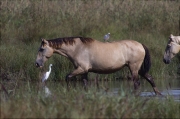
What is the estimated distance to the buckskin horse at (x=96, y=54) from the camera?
1326 cm

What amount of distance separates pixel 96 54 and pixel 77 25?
302 inches

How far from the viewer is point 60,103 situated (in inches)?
340

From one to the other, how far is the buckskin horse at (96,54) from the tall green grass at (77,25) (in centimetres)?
278

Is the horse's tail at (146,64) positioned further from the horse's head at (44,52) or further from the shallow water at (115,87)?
the horse's head at (44,52)

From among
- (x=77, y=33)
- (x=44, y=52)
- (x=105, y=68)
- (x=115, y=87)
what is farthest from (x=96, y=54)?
(x=77, y=33)

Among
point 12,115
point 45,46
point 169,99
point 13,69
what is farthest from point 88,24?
point 12,115

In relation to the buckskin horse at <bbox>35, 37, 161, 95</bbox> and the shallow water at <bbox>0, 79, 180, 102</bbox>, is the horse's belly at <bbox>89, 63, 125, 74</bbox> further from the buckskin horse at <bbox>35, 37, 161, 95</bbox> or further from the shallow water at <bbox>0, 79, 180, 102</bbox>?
the shallow water at <bbox>0, 79, 180, 102</bbox>

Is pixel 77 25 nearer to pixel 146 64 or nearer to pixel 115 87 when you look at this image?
pixel 115 87

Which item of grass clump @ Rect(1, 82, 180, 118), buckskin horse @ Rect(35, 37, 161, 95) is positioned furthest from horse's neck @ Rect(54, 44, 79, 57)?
grass clump @ Rect(1, 82, 180, 118)

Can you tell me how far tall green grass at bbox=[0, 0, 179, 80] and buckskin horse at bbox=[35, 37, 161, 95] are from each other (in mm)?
2776

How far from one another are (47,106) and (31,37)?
1118cm

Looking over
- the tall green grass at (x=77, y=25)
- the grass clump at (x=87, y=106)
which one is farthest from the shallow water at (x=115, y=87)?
the tall green grass at (x=77, y=25)

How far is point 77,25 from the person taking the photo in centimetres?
2089

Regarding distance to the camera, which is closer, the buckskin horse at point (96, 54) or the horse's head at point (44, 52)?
the buckskin horse at point (96, 54)
